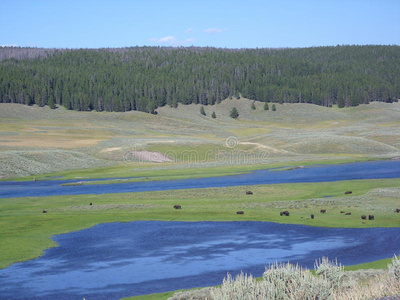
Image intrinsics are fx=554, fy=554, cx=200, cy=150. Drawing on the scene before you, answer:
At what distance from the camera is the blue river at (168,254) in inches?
1073

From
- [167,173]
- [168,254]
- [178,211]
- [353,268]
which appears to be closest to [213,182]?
[167,173]

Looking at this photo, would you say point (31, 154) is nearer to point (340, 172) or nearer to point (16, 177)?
point (16, 177)

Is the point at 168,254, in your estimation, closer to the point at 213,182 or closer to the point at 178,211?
the point at 178,211

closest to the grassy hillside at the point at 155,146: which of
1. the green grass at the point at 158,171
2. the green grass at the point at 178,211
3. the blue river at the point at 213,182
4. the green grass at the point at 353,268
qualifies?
the green grass at the point at 158,171

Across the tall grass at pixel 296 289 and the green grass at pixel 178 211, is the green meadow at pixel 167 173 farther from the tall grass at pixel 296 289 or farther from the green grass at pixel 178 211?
the tall grass at pixel 296 289

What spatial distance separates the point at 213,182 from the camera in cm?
6856

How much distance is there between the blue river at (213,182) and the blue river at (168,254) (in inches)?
873

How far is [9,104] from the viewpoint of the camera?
598 ft

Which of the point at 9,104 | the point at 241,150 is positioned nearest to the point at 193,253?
the point at 241,150

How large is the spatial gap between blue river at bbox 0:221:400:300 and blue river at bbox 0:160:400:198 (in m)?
22.2

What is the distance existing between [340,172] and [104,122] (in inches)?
4343

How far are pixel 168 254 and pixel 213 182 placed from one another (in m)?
35.4

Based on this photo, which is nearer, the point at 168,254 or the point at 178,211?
the point at 168,254

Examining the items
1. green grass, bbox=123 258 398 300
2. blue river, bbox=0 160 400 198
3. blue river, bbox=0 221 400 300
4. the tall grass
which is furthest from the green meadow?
the tall grass
